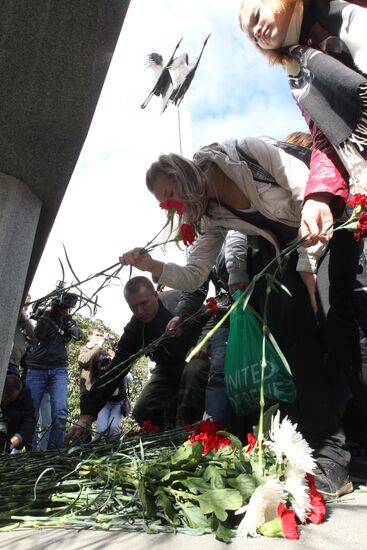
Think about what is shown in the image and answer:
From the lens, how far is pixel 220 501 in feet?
3.61

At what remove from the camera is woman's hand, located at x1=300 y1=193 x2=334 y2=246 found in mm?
1452

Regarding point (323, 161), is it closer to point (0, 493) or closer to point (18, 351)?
point (0, 493)

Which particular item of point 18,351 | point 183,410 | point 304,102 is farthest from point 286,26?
point 18,351

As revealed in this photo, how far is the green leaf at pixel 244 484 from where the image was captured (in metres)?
1.14

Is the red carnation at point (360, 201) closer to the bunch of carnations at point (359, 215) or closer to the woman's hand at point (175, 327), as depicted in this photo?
the bunch of carnations at point (359, 215)

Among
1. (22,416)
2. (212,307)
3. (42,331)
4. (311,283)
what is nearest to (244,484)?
(311,283)

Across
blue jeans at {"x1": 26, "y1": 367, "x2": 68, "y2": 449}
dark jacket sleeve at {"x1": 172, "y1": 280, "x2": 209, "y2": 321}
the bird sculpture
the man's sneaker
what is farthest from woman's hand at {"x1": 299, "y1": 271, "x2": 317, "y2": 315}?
blue jeans at {"x1": 26, "y1": 367, "x2": 68, "y2": 449}

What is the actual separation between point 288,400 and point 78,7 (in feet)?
4.42

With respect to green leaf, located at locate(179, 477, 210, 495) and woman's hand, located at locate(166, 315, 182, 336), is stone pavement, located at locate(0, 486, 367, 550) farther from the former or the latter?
woman's hand, located at locate(166, 315, 182, 336)

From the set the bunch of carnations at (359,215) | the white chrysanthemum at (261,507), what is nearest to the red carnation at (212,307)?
the bunch of carnations at (359,215)

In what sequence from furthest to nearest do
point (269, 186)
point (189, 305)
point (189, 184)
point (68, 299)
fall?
point (189, 305) < point (68, 299) < point (189, 184) < point (269, 186)

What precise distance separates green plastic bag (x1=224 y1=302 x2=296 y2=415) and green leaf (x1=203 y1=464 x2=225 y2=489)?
0.43m

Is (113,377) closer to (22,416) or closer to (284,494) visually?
(22,416)

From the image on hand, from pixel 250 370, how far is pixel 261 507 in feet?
2.14
